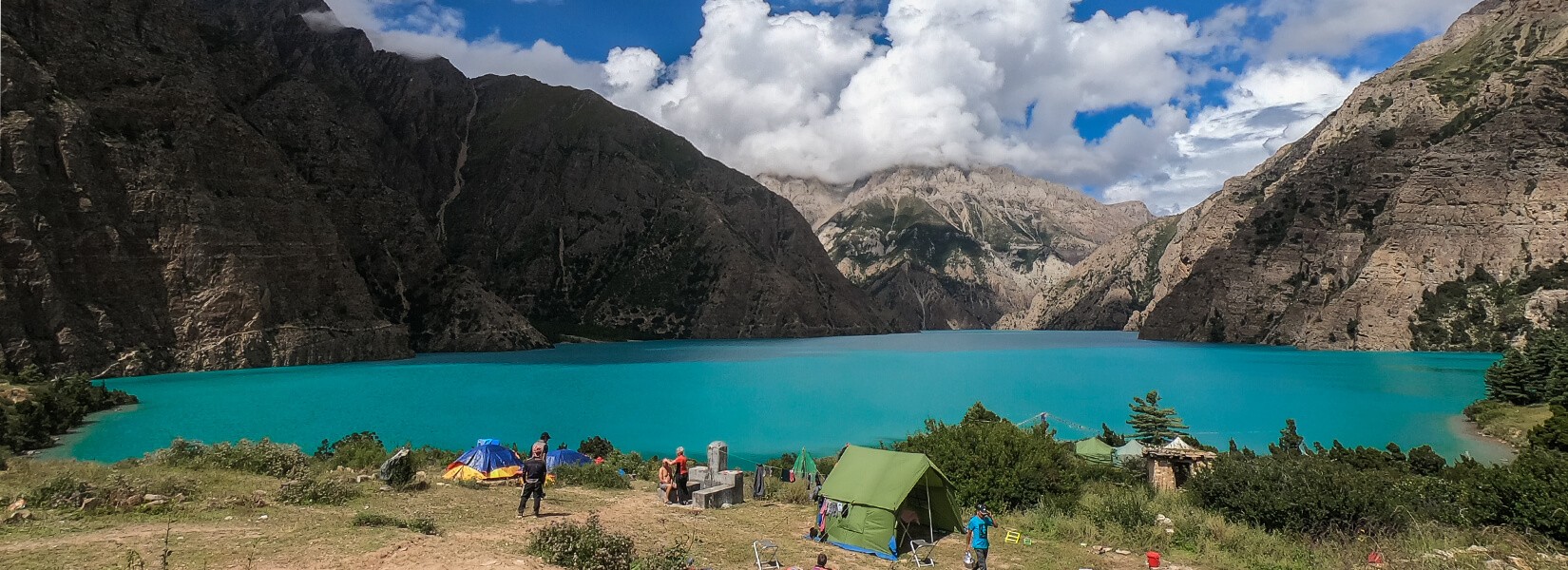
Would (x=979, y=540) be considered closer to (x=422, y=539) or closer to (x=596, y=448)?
(x=422, y=539)

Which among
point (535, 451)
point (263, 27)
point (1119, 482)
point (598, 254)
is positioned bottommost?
point (1119, 482)

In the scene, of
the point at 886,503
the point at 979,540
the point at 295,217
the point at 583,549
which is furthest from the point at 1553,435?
the point at 295,217

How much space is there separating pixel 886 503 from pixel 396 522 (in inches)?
402

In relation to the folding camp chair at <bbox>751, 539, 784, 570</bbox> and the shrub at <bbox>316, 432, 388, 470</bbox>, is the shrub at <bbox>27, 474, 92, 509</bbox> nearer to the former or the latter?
the shrub at <bbox>316, 432, 388, 470</bbox>

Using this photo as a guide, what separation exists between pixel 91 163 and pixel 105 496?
86508mm

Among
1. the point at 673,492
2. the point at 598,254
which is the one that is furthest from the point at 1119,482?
the point at 598,254

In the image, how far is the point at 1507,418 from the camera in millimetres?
39844

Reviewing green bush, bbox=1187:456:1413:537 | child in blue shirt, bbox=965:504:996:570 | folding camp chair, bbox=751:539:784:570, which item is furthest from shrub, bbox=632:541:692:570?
green bush, bbox=1187:456:1413:537

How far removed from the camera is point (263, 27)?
154m

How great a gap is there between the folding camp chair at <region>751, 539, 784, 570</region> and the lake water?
16784 mm

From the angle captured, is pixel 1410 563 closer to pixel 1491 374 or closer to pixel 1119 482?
pixel 1119 482

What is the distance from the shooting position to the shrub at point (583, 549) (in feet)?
38.3

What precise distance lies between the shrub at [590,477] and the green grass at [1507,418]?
40778mm

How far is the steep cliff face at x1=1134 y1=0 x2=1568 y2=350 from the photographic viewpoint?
10469cm
